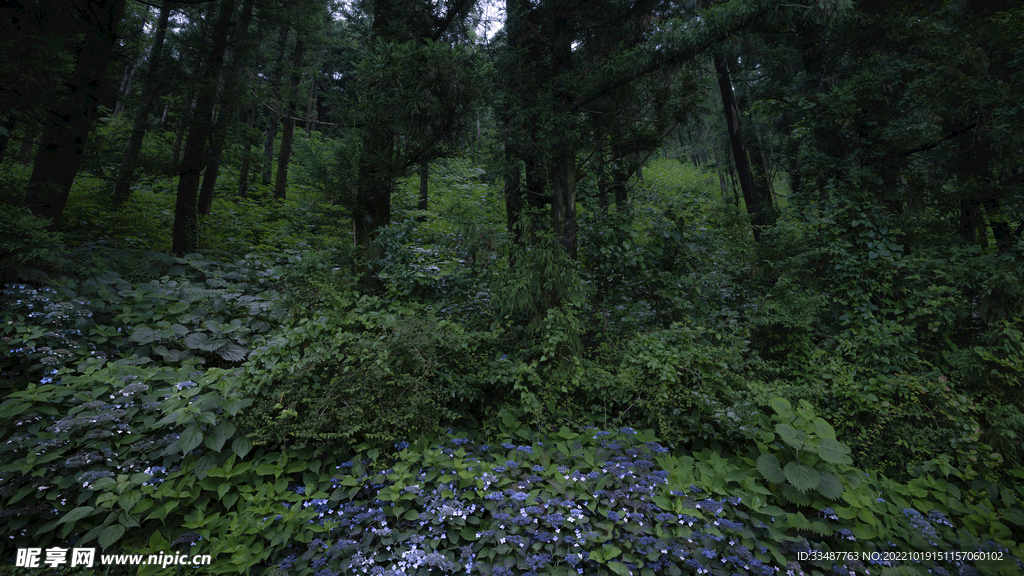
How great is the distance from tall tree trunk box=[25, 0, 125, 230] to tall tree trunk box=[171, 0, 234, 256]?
1334 millimetres

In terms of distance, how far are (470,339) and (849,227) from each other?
5.50 meters

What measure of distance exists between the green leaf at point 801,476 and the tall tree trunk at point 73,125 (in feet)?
29.8

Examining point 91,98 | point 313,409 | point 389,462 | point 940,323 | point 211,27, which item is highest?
point 211,27

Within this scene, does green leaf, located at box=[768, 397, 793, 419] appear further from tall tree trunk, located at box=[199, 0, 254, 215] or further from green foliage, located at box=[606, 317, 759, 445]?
tall tree trunk, located at box=[199, 0, 254, 215]

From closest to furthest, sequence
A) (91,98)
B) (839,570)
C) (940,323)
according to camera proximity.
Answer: (839,570)
(940,323)
(91,98)

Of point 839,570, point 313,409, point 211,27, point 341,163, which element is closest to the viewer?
point 839,570

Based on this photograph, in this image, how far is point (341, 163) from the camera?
17.7 feet

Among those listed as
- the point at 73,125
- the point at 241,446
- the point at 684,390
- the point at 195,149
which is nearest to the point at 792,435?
the point at 684,390

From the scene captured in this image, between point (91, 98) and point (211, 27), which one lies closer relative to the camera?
point (91, 98)

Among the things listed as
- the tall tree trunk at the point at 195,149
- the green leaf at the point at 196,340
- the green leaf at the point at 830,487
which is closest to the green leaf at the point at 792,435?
the green leaf at the point at 830,487

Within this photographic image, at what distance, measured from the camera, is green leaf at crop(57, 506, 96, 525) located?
2896 mm

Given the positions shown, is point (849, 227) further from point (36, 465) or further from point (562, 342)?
point (36, 465)

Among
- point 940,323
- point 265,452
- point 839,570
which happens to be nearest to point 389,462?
point 265,452

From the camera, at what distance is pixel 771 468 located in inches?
127
